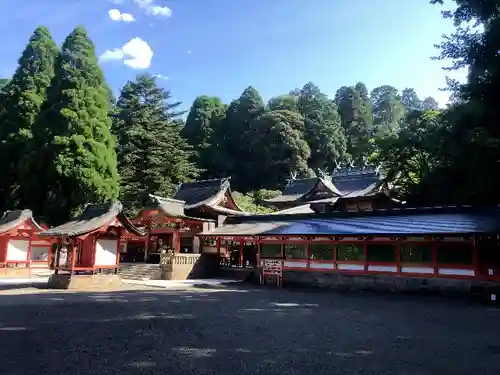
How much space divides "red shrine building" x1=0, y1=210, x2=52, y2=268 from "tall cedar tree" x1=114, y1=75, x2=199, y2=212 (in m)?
12.1

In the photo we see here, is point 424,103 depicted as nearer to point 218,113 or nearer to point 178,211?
point 218,113

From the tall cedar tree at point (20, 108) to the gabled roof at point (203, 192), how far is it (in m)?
13.0

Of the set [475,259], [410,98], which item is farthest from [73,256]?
[410,98]

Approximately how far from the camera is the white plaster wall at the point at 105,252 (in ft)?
62.1

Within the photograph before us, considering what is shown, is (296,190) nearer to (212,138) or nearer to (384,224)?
(212,138)

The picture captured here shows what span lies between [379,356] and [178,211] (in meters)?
23.2

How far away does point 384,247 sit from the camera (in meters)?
17.9

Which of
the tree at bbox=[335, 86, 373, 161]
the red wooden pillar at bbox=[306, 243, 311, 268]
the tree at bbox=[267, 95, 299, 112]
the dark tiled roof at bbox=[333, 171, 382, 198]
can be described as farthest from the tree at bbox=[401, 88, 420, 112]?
the red wooden pillar at bbox=[306, 243, 311, 268]

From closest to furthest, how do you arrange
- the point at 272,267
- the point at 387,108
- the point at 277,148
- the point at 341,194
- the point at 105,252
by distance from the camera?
1. the point at 105,252
2. the point at 272,267
3. the point at 341,194
4. the point at 277,148
5. the point at 387,108

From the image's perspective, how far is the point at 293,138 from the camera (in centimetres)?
5572

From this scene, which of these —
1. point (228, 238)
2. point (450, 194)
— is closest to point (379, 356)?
point (450, 194)

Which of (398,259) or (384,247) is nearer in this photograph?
(398,259)

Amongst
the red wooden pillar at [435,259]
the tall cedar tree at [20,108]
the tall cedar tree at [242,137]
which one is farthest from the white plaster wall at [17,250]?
the tall cedar tree at [242,137]

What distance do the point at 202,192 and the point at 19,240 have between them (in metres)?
13.7
